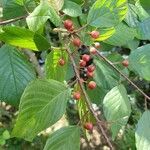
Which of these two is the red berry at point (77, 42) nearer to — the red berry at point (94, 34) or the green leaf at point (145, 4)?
the red berry at point (94, 34)

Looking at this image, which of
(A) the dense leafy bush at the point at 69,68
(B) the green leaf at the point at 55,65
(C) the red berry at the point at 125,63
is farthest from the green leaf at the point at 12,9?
(C) the red berry at the point at 125,63

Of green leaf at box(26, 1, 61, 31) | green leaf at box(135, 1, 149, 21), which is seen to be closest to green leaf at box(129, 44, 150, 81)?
green leaf at box(135, 1, 149, 21)

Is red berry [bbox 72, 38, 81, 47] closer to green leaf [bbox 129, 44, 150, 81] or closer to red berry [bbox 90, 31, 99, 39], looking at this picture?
red berry [bbox 90, 31, 99, 39]

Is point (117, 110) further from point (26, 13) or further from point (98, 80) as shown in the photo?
point (26, 13)

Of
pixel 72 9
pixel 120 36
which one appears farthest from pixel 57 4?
pixel 120 36

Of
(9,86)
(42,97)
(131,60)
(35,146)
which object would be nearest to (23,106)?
(42,97)

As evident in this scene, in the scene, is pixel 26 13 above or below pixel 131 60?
above

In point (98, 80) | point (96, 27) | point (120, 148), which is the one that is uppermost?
point (96, 27)
